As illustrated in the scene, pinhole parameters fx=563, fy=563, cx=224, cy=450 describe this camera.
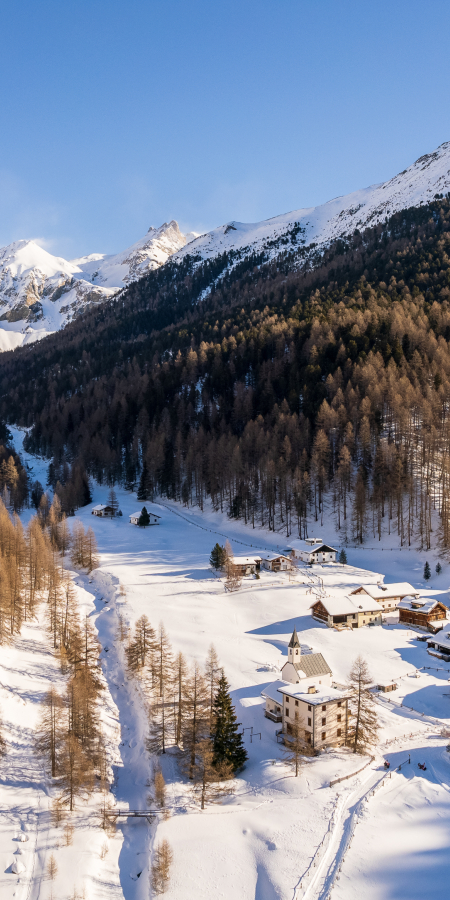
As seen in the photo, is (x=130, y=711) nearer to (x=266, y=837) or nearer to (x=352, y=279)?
(x=266, y=837)

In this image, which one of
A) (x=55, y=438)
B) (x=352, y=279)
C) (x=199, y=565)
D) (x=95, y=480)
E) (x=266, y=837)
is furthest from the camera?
(x=352, y=279)

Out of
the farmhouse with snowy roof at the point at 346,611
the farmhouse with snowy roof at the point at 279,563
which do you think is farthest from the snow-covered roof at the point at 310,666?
the farmhouse with snowy roof at the point at 279,563

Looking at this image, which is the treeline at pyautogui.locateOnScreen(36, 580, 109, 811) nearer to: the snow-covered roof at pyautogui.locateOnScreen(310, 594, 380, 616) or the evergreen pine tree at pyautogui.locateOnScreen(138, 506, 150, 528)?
the snow-covered roof at pyautogui.locateOnScreen(310, 594, 380, 616)

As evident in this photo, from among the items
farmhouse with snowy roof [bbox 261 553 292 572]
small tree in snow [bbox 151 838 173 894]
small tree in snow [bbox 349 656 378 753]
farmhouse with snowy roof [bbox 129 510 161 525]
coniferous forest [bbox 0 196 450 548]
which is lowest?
small tree in snow [bbox 151 838 173 894]

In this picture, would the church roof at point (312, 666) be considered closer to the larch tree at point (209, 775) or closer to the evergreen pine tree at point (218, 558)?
the larch tree at point (209, 775)

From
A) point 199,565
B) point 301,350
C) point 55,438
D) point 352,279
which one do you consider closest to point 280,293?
point 352,279

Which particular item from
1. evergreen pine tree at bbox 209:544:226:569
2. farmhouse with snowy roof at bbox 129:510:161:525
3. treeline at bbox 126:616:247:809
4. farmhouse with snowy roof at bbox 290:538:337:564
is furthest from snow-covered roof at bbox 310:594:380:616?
farmhouse with snowy roof at bbox 129:510:161:525
